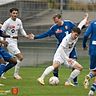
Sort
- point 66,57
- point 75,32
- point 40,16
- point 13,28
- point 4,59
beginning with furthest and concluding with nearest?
point 40,16 < point 13,28 < point 4,59 < point 66,57 < point 75,32

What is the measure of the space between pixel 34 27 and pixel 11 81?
27.1 ft

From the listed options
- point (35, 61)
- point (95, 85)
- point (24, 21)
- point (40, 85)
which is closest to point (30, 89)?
point (40, 85)

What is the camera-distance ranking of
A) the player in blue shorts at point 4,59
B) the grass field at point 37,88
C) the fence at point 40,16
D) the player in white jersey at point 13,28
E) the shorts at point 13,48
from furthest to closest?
the fence at point 40,16
the shorts at point 13,48
the player in white jersey at point 13,28
the player in blue shorts at point 4,59
the grass field at point 37,88

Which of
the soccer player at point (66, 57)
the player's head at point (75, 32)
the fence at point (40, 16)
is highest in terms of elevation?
the player's head at point (75, 32)

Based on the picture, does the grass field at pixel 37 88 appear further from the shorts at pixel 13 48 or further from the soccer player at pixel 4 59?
the shorts at pixel 13 48

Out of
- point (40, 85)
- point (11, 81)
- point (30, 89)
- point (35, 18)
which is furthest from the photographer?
point (35, 18)

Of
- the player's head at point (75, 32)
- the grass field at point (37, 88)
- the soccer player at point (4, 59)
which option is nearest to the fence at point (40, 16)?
the grass field at point (37, 88)

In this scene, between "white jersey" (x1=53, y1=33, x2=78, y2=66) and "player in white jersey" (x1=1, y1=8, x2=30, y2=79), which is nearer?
"white jersey" (x1=53, y1=33, x2=78, y2=66)

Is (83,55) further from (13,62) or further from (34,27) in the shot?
(13,62)

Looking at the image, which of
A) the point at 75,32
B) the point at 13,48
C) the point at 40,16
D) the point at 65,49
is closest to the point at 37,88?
the point at 65,49

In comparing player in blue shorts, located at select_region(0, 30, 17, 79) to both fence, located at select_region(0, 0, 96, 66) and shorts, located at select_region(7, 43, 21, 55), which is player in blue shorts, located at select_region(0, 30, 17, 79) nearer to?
shorts, located at select_region(7, 43, 21, 55)

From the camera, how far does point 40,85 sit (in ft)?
51.7


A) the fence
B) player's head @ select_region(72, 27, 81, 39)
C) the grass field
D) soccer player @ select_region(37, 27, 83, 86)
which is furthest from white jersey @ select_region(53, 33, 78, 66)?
the fence

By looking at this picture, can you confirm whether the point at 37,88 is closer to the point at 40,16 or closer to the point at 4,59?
the point at 4,59
